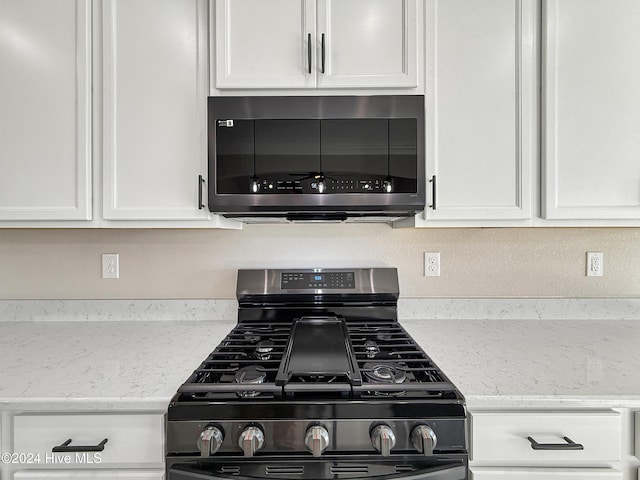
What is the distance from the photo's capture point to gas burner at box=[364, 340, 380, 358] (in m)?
1.18

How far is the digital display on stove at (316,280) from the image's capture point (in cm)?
159

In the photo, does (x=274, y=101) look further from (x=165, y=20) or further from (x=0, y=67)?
(x=0, y=67)

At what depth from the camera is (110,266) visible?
1663mm

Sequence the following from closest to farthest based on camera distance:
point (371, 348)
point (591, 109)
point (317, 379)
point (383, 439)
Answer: point (383, 439) → point (317, 379) → point (371, 348) → point (591, 109)

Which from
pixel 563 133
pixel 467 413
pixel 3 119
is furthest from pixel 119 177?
pixel 563 133

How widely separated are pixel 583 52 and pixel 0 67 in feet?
7.06

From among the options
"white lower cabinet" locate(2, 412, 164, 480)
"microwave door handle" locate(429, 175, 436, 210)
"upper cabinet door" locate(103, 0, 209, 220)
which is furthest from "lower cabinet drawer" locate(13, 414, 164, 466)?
"microwave door handle" locate(429, 175, 436, 210)

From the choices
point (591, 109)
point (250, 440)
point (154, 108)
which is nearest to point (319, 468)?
point (250, 440)

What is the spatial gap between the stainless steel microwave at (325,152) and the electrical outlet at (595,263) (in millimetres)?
963

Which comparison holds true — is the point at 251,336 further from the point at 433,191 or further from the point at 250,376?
the point at 433,191

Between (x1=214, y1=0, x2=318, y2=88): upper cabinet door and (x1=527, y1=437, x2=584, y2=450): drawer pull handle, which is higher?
(x1=214, y1=0, x2=318, y2=88): upper cabinet door

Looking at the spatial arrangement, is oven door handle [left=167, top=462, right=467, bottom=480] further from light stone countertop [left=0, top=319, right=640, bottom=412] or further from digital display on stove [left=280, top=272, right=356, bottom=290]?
digital display on stove [left=280, top=272, right=356, bottom=290]

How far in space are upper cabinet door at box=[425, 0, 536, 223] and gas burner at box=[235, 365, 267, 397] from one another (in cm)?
82

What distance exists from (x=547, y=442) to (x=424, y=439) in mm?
331
